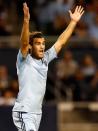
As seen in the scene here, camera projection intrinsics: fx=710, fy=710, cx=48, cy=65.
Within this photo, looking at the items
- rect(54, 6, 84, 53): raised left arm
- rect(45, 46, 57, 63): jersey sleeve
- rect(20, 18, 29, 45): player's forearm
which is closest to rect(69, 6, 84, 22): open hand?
rect(54, 6, 84, 53): raised left arm

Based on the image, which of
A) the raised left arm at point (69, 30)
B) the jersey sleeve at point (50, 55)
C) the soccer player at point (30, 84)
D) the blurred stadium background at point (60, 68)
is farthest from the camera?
the blurred stadium background at point (60, 68)

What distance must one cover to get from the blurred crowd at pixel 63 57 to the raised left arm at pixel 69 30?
217 inches

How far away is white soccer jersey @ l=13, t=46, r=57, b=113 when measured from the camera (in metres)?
9.26

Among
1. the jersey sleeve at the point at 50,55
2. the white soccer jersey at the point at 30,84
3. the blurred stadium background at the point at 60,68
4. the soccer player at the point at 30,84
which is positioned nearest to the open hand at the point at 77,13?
the jersey sleeve at the point at 50,55

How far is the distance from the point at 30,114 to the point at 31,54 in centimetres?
80

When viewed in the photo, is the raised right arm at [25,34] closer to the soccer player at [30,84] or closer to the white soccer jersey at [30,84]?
the soccer player at [30,84]

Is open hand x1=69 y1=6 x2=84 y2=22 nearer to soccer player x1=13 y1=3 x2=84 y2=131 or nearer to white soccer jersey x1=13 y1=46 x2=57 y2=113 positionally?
soccer player x1=13 y1=3 x2=84 y2=131

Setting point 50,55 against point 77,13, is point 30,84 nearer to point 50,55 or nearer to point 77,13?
point 50,55

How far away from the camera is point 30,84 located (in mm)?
9281

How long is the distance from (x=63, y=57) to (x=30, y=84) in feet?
24.8

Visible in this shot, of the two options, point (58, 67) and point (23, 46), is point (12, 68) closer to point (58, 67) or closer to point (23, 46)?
point (58, 67)

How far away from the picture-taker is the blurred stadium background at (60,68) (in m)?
15.5

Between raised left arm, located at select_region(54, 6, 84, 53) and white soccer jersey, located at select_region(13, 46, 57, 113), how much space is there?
58 centimetres

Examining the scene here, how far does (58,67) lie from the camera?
16625 mm
